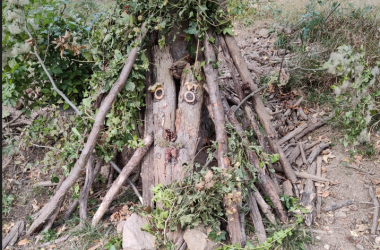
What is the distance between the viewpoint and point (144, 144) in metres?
3.07

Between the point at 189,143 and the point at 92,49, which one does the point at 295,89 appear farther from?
the point at 92,49

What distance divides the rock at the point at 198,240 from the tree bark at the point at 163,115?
0.51 metres

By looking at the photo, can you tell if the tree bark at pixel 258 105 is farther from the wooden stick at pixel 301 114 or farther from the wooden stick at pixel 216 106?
the wooden stick at pixel 301 114

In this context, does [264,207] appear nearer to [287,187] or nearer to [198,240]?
A: [287,187]

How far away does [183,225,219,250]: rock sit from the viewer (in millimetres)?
2453

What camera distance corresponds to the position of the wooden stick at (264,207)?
2.86 meters

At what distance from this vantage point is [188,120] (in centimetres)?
292

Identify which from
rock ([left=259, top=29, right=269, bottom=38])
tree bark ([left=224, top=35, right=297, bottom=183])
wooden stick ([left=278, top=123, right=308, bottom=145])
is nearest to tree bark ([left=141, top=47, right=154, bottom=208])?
tree bark ([left=224, top=35, right=297, bottom=183])

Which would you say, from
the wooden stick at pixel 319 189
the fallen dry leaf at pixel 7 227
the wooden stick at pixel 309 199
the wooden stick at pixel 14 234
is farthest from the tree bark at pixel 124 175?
the wooden stick at pixel 319 189

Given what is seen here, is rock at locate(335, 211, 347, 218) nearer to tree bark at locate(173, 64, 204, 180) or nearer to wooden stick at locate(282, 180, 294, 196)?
wooden stick at locate(282, 180, 294, 196)

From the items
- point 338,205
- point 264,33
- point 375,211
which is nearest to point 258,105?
point 338,205

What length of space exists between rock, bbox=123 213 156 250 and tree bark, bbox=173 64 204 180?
1.96 feet

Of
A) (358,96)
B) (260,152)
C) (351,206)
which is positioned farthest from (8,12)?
(351,206)

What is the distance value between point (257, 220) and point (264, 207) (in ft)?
0.58
